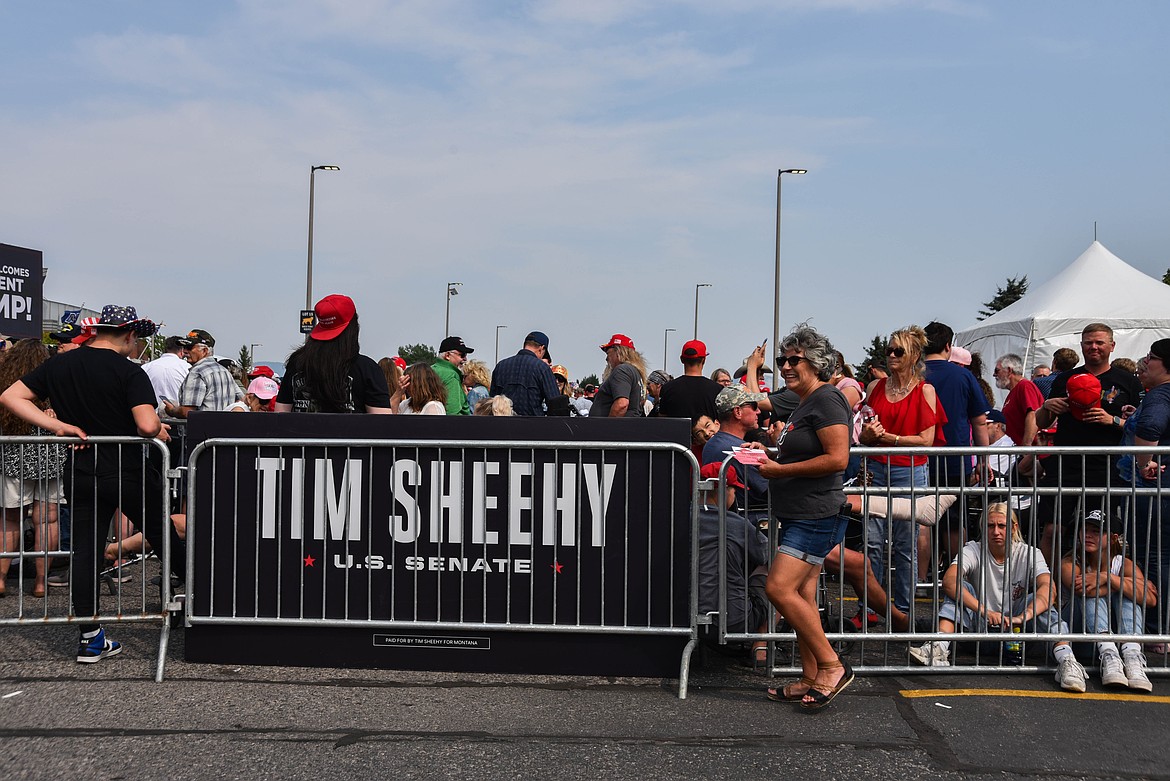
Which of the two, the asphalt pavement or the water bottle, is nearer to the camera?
the asphalt pavement

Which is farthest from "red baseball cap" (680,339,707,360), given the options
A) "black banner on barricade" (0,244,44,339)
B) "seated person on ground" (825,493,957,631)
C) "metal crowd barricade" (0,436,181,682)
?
"black banner on barricade" (0,244,44,339)

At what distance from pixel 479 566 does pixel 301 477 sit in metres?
1.02

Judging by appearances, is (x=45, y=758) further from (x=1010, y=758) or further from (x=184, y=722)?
(x=1010, y=758)

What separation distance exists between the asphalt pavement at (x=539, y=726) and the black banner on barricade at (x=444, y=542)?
19 centimetres

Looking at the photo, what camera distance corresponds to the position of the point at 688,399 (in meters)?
8.88

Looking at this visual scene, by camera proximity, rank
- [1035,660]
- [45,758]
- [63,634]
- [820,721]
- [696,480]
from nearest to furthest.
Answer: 1. [45,758]
2. [820,721]
3. [696,480]
4. [1035,660]
5. [63,634]

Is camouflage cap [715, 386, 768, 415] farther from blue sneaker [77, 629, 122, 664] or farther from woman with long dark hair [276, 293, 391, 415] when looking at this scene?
blue sneaker [77, 629, 122, 664]

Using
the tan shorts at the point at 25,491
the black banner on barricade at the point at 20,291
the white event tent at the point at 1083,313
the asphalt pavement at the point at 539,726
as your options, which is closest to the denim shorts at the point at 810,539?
the asphalt pavement at the point at 539,726

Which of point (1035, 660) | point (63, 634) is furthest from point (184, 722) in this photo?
point (1035, 660)

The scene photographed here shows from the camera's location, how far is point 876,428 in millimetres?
6281

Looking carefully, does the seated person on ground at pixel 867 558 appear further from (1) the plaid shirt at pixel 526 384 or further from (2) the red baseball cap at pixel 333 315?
(1) the plaid shirt at pixel 526 384

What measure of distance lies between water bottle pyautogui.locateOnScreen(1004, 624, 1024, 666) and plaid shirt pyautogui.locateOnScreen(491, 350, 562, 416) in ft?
16.2

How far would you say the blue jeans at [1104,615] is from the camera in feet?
18.1

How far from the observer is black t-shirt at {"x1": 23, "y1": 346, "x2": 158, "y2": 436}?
575cm
